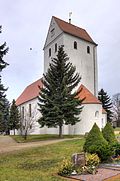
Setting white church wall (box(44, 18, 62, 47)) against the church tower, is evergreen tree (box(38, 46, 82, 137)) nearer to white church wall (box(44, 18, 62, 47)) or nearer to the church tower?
the church tower

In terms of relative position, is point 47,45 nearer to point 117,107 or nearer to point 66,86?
point 66,86

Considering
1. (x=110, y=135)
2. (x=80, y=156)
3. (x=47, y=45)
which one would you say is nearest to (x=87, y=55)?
(x=47, y=45)

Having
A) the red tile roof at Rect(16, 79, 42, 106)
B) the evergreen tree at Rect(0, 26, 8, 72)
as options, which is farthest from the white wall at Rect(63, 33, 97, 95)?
the evergreen tree at Rect(0, 26, 8, 72)

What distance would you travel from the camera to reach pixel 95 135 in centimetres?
1385

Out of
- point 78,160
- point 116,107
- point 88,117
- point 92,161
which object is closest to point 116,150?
point 92,161

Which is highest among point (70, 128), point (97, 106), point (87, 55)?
point (87, 55)

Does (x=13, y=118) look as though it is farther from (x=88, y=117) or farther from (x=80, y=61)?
(x=88, y=117)

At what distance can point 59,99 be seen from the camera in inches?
1187

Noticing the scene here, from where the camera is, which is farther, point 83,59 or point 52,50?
point 52,50

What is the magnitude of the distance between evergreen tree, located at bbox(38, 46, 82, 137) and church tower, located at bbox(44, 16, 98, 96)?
32.2ft

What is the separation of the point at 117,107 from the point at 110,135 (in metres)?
65.3

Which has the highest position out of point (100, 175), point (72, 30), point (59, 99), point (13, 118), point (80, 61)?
point (72, 30)

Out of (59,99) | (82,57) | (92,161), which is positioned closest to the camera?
(92,161)

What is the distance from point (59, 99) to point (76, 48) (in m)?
14.3
